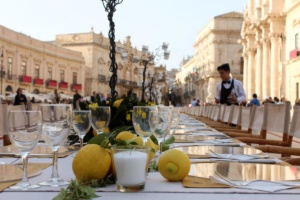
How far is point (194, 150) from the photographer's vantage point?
7.42ft

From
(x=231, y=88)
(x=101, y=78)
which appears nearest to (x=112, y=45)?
(x=231, y=88)

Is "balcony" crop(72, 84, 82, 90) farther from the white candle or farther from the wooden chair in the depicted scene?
the white candle

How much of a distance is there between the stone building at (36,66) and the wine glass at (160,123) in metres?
31.8

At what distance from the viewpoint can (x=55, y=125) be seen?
1431mm

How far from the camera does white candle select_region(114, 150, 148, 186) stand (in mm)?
1207

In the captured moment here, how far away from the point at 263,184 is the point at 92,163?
53 cm

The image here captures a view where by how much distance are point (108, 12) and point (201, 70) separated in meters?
55.4

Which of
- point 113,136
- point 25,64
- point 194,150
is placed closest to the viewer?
point 113,136

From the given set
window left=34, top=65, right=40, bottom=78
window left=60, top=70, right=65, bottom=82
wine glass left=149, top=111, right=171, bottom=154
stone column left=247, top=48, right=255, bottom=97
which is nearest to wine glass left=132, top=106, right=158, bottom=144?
wine glass left=149, top=111, right=171, bottom=154

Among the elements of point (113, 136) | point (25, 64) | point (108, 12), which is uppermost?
point (25, 64)

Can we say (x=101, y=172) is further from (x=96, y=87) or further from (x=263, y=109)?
(x=96, y=87)

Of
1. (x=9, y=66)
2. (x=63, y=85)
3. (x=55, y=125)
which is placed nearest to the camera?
(x=55, y=125)

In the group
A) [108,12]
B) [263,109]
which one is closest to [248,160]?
[108,12]

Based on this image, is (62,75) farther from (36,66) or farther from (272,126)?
(272,126)
